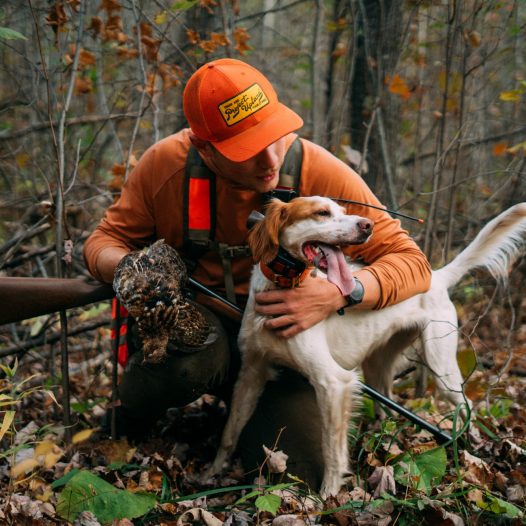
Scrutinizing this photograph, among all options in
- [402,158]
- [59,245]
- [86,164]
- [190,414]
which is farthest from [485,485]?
[402,158]

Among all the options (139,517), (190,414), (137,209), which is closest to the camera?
(139,517)

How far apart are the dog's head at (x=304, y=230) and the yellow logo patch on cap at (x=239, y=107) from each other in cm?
40

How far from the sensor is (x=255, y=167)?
8.64 feet

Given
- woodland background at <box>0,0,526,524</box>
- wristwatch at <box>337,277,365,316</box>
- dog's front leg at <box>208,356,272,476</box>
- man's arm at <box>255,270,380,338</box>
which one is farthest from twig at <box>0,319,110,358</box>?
wristwatch at <box>337,277,365,316</box>

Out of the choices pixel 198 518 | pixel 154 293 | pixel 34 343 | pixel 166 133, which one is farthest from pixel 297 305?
pixel 166 133

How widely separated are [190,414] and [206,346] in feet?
3.27

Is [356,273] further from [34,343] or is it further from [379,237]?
[34,343]

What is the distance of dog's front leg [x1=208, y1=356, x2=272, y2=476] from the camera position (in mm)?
2982

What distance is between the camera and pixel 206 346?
9.12ft

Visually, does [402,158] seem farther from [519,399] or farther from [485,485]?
→ [485,485]

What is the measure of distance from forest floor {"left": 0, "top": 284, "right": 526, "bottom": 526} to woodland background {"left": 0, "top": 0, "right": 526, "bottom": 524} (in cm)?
1

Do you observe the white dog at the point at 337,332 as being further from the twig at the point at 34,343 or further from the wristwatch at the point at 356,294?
the twig at the point at 34,343

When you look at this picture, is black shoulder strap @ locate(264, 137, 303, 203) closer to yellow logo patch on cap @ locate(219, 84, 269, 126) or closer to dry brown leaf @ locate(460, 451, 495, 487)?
yellow logo patch on cap @ locate(219, 84, 269, 126)

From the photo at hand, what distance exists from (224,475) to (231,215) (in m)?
1.28
